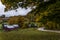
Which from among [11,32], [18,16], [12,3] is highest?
[12,3]

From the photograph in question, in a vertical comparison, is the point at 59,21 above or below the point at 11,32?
above

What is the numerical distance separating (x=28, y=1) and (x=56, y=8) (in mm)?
731

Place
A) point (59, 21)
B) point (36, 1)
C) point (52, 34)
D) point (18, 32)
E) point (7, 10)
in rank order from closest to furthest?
point (59, 21), point (36, 1), point (7, 10), point (52, 34), point (18, 32)

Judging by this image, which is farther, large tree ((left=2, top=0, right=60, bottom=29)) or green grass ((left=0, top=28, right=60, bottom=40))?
green grass ((left=0, top=28, right=60, bottom=40))

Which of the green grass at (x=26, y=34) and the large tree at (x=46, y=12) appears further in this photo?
the green grass at (x=26, y=34)

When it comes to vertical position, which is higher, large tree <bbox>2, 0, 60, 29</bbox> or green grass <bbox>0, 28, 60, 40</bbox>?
large tree <bbox>2, 0, 60, 29</bbox>

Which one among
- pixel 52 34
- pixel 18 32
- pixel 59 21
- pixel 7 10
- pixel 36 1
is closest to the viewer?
pixel 59 21

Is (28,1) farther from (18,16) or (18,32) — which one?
(18,32)

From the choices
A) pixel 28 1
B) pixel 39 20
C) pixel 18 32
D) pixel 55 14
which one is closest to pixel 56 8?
pixel 55 14

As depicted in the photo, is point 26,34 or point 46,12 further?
point 26,34

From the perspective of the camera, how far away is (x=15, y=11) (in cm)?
520

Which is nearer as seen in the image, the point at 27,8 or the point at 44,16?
the point at 44,16

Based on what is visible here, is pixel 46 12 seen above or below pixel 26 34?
above

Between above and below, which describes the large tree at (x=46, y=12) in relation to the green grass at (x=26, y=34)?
above
